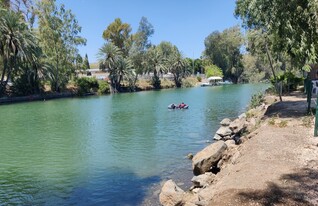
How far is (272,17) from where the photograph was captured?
16484 mm

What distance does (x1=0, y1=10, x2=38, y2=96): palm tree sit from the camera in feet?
184

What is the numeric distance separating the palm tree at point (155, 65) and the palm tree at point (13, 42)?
127 ft

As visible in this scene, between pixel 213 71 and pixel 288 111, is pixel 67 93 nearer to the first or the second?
pixel 213 71

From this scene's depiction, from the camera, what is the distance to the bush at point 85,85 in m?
74.7

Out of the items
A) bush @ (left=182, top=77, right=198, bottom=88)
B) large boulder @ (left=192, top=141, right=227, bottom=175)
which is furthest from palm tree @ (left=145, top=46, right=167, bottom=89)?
large boulder @ (left=192, top=141, right=227, bottom=175)

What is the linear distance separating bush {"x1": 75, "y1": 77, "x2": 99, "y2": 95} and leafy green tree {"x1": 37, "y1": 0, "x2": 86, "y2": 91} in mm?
2855

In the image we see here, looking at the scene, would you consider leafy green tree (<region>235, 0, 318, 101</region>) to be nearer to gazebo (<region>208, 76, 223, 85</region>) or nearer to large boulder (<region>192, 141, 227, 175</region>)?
large boulder (<region>192, 141, 227, 175</region>)

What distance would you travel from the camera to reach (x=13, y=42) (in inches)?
2250

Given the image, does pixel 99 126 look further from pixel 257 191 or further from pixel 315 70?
pixel 257 191

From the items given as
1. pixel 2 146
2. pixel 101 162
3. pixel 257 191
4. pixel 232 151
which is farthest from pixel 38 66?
pixel 257 191

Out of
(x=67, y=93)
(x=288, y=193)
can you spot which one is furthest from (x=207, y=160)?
(x=67, y=93)

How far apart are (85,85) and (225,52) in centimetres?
5357

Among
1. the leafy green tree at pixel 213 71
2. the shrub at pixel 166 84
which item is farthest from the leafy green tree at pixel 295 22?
the leafy green tree at pixel 213 71

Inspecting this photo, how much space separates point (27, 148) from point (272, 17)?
14.9 m
